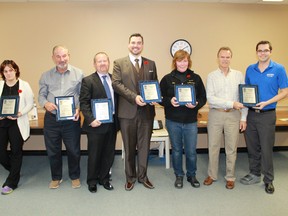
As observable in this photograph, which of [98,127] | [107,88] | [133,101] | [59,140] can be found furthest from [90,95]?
[59,140]

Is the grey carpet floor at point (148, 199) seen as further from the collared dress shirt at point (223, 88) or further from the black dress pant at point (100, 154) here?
the collared dress shirt at point (223, 88)

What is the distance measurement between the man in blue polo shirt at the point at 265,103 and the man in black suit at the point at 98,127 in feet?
5.48

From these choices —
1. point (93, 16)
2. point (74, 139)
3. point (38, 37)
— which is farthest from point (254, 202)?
point (38, 37)

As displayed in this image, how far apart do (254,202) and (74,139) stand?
2.19 m

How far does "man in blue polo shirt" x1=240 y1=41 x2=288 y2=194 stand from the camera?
122 inches

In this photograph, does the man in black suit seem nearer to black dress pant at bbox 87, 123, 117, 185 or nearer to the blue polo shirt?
black dress pant at bbox 87, 123, 117, 185

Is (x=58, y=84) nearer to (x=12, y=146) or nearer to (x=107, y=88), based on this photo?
(x=107, y=88)

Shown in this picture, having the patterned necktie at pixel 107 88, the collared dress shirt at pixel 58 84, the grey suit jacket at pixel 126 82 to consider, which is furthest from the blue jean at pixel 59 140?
the grey suit jacket at pixel 126 82

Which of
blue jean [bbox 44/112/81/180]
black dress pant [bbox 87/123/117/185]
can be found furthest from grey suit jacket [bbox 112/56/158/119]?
blue jean [bbox 44/112/81/180]

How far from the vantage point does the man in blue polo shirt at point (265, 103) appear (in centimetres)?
309

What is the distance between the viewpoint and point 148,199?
10.1 feet

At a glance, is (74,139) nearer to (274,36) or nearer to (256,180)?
(256,180)

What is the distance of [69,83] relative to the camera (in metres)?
3.16

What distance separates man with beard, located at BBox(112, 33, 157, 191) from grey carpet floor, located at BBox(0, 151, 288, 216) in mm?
330
